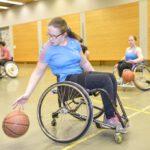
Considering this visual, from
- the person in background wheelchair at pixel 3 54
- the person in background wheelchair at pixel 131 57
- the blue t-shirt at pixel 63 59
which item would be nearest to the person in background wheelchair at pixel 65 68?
the blue t-shirt at pixel 63 59

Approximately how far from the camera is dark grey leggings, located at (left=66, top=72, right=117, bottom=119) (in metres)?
2.24

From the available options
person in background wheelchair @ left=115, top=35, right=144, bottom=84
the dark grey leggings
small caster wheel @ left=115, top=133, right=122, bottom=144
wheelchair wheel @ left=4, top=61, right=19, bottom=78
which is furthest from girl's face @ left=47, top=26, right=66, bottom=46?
wheelchair wheel @ left=4, top=61, right=19, bottom=78

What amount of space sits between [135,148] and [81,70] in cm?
84

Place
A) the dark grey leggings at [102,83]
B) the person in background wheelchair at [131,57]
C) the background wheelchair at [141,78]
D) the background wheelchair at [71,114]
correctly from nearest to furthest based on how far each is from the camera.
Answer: the background wheelchair at [71,114]
the dark grey leggings at [102,83]
the background wheelchair at [141,78]
the person in background wheelchair at [131,57]

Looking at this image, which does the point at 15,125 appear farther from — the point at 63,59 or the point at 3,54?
the point at 3,54

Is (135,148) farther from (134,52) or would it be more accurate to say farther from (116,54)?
(116,54)

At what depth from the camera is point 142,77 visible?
4.70 meters

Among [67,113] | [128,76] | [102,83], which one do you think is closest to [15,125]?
[67,113]

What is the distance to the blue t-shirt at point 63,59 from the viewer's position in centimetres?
238

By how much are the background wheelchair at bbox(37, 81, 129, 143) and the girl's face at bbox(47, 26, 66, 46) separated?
39 centimetres

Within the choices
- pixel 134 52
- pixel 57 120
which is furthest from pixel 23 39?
pixel 57 120

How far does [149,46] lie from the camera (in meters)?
9.58

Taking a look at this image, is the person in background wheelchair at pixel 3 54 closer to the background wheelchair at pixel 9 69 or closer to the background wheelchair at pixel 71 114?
the background wheelchair at pixel 9 69

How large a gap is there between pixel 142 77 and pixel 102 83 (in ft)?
8.65
